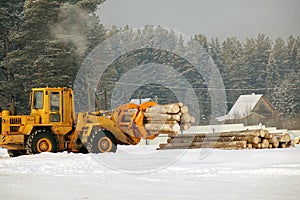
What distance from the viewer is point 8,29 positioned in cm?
3778

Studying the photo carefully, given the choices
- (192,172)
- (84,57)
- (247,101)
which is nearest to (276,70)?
(247,101)

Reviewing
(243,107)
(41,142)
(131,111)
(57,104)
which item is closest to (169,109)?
(131,111)

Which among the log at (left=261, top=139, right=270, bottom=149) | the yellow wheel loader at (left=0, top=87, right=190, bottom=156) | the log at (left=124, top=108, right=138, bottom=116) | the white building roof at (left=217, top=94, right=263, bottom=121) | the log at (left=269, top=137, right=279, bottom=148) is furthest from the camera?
the white building roof at (left=217, top=94, right=263, bottom=121)

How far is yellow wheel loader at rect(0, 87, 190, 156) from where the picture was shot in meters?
16.9

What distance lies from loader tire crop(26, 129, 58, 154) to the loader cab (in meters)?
0.47

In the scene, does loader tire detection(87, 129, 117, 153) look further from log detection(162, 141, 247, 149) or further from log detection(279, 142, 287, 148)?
log detection(279, 142, 287, 148)

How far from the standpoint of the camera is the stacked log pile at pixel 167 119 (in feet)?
52.5

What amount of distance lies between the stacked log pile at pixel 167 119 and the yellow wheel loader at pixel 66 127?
81mm

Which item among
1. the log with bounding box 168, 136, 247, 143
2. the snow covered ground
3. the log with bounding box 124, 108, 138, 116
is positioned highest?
the log with bounding box 124, 108, 138, 116

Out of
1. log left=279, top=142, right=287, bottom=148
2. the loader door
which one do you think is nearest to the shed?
log left=279, top=142, right=287, bottom=148

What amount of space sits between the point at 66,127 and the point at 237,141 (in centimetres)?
661

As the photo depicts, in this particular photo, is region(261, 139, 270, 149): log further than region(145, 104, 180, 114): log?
Yes

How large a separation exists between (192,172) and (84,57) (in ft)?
91.7

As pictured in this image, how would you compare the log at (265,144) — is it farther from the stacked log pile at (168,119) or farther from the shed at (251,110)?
the shed at (251,110)
